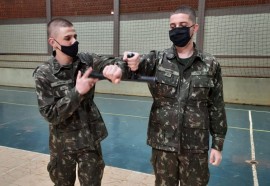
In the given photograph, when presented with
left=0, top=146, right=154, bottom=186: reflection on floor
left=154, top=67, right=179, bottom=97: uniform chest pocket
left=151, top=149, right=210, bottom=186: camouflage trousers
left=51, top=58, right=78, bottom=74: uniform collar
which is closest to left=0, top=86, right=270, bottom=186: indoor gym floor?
left=0, top=146, right=154, bottom=186: reflection on floor

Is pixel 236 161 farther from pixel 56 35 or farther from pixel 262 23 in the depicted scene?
pixel 262 23

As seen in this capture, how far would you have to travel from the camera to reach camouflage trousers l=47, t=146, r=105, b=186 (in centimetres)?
194

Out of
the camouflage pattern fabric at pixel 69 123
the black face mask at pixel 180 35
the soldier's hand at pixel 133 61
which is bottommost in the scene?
the camouflage pattern fabric at pixel 69 123

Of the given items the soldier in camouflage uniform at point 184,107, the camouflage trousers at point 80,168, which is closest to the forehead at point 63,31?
the soldier in camouflage uniform at point 184,107

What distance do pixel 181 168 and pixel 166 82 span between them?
0.67m

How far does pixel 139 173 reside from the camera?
10.6ft

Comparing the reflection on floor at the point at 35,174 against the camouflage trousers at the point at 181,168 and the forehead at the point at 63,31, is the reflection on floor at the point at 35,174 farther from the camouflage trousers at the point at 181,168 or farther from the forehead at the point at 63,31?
the forehead at the point at 63,31

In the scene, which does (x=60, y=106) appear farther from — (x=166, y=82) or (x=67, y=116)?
(x=166, y=82)

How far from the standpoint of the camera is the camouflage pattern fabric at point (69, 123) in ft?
6.12

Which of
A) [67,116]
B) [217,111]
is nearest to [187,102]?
[217,111]

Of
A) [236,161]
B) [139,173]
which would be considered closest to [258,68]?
[236,161]

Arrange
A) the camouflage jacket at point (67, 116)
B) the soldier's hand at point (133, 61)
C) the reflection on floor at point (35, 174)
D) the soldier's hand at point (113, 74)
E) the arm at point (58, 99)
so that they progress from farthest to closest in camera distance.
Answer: the reflection on floor at point (35, 174) < the camouflage jacket at point (67, 116) < the soldier's hand at point (133, 61) < the arm at point (58, 99) < the soldier's hand at point (113, 74)

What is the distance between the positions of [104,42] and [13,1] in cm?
449

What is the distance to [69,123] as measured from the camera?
6.32 feet
